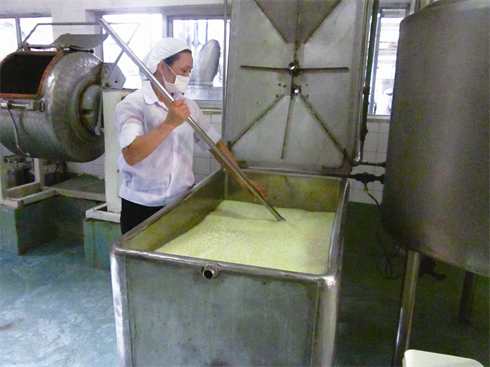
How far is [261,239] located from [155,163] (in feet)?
1.81

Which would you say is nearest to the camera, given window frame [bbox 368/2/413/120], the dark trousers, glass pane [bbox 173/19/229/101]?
the dark trousers

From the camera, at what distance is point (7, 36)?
3902mm

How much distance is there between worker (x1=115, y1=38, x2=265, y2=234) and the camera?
1.42 metres

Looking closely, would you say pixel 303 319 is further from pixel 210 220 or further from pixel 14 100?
pixel 14 100

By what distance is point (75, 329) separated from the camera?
6.91 feet

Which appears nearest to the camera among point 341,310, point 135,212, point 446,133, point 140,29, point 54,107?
Result: point 446,133

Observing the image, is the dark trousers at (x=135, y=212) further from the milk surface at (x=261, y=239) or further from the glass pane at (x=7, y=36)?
the glass pane at (x=7, y=36)

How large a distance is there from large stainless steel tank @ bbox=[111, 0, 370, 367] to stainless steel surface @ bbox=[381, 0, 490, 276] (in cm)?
31

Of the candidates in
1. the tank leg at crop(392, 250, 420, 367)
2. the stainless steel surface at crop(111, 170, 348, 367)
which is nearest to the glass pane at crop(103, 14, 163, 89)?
the stainless steel surface at crop(111, 170, 348, 367)

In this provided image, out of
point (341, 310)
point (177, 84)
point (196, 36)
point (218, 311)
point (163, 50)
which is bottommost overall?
point (341, 310)

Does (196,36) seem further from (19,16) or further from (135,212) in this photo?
(135,212)

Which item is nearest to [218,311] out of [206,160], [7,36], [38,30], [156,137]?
[156,137]

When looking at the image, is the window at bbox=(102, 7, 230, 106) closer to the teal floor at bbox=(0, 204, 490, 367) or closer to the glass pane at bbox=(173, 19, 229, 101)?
the glass pane at bbox=(173, 19, 229, 101)

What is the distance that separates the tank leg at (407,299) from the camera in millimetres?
1533
